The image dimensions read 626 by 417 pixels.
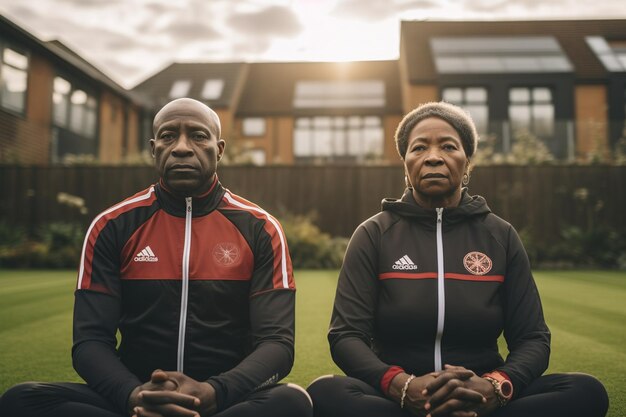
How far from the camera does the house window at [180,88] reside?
26.8 m

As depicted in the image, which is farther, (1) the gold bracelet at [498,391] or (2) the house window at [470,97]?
(2) the house window at [470,97]

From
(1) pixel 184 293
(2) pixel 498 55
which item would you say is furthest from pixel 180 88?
(1) pixel 184 293

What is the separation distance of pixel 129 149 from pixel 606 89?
19671 millimetres

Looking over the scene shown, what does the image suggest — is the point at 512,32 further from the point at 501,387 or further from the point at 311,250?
the point at 501,387

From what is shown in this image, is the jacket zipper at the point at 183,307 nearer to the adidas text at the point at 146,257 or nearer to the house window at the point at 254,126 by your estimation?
the adidas text at the point at 146,257

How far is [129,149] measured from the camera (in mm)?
22297

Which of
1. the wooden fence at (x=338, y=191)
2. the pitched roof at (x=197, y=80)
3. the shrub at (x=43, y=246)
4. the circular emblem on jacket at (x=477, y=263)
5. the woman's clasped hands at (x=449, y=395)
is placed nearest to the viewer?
the woman's clasped hands at (x=449, y=395)

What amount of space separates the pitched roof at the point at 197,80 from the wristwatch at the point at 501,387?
81.0 feet

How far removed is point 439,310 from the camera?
7.25 ft

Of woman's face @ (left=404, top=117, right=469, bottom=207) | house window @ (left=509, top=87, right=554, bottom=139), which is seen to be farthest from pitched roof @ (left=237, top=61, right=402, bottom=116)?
woman's face @ (left=404, top=117, right=469, bottom=207)

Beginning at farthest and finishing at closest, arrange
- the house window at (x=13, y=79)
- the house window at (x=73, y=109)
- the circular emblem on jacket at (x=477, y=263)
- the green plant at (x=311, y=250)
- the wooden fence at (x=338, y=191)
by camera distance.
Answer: the house window at (x=73, y=109)
the house window at (x=13, y=79)
the wooden fence at (x=338, y=191)
the green plant at (x=311, y=250)
the circular emblem on jacket at (x=477, y=263)

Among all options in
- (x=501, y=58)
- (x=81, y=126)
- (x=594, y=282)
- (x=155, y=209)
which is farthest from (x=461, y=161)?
(x=501, y=58)

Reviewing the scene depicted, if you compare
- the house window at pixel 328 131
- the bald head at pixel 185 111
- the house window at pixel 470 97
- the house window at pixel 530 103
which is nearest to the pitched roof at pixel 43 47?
the house window at pixel 328 131

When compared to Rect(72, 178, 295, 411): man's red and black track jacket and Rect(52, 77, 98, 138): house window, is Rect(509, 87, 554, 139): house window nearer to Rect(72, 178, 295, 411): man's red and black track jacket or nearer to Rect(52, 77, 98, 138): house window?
Rect(52, 77, 98, 138): house window
